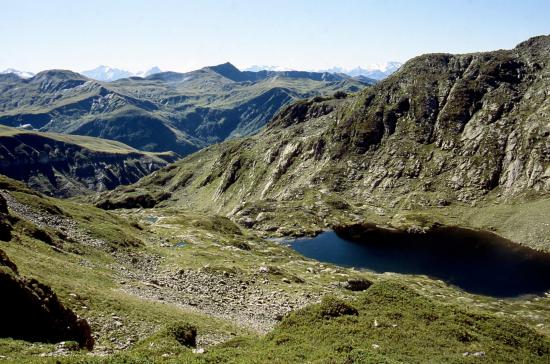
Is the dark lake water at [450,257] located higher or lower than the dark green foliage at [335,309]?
lower

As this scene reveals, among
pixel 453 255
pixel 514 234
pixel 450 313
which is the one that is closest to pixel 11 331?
pixel 450 313

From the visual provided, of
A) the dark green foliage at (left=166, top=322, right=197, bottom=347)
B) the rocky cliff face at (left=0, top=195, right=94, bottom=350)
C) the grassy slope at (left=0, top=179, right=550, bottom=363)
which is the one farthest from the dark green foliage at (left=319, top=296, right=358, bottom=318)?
the rocky cliff face at (left=0, top=195, right=94, bottom=350)

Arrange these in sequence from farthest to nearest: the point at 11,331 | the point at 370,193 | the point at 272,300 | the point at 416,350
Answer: the point at 370,193 < the point at 272,300 < the point at 416,350 < the point at 11,331

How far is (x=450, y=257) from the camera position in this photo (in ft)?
431

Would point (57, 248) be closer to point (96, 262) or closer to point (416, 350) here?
point (96, 262)

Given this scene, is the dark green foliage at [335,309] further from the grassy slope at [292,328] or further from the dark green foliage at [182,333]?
the dark green foliage at [182,333]

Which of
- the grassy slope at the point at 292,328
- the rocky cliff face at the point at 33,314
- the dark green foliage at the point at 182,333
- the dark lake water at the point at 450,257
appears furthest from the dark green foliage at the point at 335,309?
the dark lake water at the point at 450,257

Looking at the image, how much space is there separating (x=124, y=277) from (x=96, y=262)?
18.9 feet

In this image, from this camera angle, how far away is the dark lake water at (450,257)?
110m

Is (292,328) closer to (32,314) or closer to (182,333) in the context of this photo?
(182,333)

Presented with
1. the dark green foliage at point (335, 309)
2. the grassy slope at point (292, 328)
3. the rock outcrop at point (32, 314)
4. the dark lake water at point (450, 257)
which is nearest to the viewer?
the grassy slope at point (292, 328)

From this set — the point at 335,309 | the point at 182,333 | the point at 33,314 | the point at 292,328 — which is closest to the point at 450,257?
the point at 335,309

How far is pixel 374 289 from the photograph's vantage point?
3931 cm

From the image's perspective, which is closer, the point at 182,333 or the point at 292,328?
the point at 182,333
